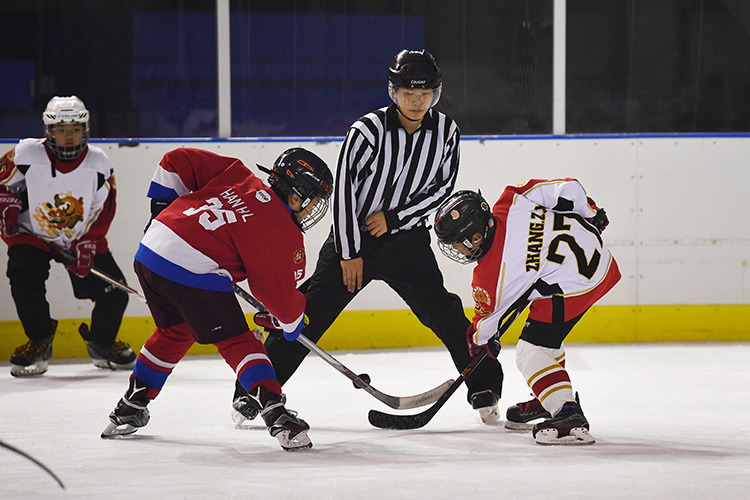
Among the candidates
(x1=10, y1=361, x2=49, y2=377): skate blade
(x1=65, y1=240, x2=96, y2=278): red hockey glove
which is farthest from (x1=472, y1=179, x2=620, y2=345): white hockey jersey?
(x1=10, y1=361, x2=49, y2=377): skate blade

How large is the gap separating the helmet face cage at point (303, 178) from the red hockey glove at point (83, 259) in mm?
1825

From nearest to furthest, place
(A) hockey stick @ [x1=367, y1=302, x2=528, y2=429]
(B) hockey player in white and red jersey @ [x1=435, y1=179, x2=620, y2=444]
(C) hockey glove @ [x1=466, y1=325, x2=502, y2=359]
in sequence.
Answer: (B) hockey player in white and red jersey @ [x1=435, y1=179, x2=620, y2=444] → (C) hockey glove @ [x1=466, y1=325, x2=502, y2=359] → (A) hockey stick @ [x1=367, y1=302, x2=528, y2=429]

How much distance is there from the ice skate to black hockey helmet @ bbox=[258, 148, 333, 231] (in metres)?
0.83

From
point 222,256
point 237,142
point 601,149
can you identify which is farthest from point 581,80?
point 222,256

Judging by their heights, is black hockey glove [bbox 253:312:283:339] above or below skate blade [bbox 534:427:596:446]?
above

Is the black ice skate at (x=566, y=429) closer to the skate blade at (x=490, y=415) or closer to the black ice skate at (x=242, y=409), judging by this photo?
the skate blade at (x=490, y=415)

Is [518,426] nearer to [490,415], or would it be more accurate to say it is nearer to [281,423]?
[490,415]

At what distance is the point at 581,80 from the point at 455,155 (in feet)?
6.80

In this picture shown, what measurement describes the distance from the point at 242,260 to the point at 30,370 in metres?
1.95

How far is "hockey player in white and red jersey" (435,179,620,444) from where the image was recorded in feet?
8.52

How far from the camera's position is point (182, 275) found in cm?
248

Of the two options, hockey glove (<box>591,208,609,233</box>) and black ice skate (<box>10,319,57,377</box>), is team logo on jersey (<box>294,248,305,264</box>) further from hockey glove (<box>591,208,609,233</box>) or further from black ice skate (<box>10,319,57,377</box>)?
black ice skate (<box>10,319,57,377</box>)

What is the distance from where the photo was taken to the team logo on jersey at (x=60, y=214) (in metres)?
4.16

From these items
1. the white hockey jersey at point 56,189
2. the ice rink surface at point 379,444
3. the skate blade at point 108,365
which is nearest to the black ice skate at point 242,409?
the ice rink surface at point 379,444
